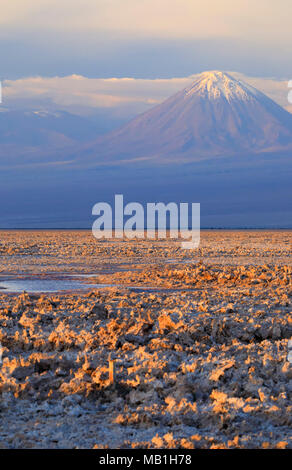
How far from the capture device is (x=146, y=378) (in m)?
8.28

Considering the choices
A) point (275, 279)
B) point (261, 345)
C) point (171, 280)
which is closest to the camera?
point (261, 345)

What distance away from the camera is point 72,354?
9.52 m

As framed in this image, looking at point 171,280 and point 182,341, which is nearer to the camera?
point 182,341

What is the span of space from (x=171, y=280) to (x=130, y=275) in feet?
8.22

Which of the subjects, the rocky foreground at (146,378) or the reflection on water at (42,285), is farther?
the reflection on water at (42,285)

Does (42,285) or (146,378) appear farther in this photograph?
(42,285)

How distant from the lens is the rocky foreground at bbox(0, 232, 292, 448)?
6.83 meters

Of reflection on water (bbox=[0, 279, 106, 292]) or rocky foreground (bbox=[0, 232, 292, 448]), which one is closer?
rocky foreground (bbox=[0, 232, 292, 448])

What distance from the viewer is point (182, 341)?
10.5m

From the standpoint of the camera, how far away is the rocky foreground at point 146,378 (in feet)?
22.4
